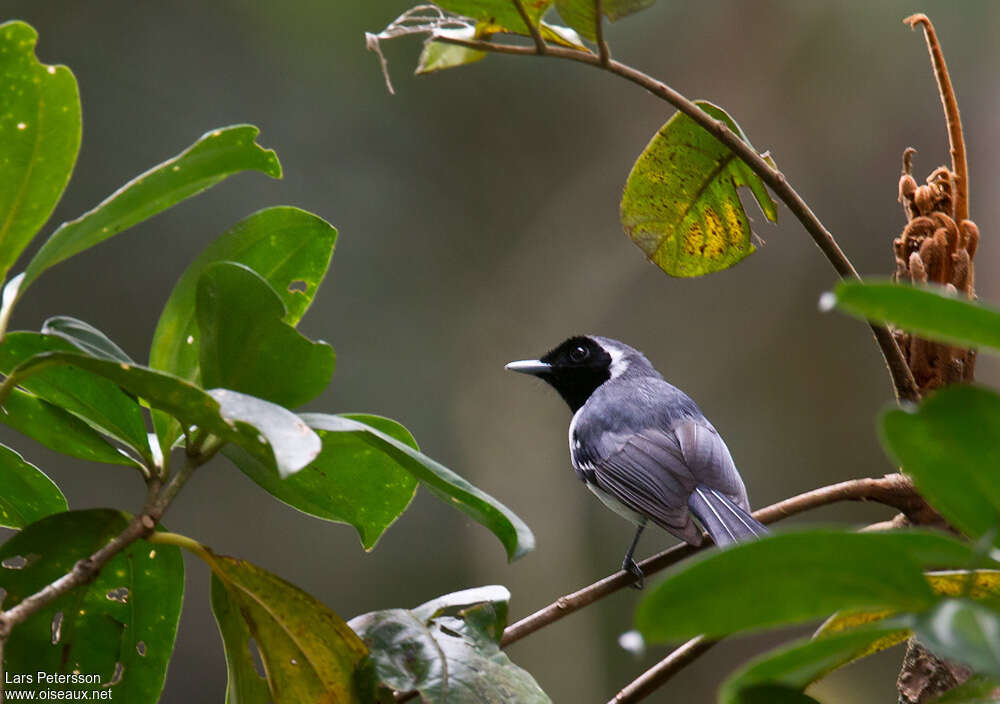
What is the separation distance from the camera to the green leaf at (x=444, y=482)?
3.50 ft

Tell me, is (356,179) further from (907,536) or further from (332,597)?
(907,536)

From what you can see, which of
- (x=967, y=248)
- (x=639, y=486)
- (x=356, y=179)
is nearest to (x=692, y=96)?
(x=356, y=179)

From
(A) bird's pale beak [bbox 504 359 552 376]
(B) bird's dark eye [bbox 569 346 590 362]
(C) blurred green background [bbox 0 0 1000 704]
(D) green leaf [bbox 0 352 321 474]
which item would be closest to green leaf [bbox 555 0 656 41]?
(D) green leaf [bbox 0 352 321 474]

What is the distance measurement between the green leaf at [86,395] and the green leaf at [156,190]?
0.12 metres

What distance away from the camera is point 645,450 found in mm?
3354

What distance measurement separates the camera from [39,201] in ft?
4.09

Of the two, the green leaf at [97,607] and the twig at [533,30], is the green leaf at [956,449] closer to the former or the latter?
the twig at [533,30]

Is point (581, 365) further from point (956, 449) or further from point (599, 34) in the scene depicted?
point (956, 449)

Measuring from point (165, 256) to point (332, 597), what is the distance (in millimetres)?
2624

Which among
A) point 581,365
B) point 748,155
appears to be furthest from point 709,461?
point 748,155

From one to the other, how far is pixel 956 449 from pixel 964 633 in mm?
137

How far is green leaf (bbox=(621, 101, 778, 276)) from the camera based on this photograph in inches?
75.5

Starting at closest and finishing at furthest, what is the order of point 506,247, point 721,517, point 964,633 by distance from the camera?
point 964,633 < point 721,517 < point 506,247

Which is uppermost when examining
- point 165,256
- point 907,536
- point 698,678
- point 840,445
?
point 907,536
